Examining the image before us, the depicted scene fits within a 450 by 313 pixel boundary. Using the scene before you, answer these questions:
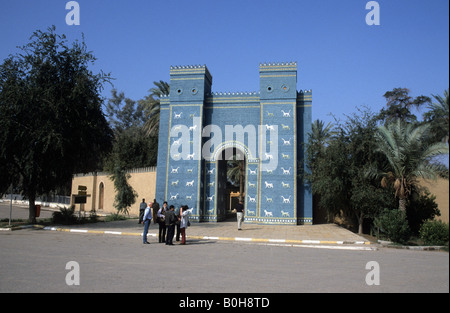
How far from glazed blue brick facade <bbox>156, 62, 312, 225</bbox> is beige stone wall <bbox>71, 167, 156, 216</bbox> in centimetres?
482

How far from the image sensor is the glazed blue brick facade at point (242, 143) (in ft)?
78.9

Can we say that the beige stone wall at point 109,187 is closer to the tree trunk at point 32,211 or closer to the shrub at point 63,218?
the shrub at point 63,218

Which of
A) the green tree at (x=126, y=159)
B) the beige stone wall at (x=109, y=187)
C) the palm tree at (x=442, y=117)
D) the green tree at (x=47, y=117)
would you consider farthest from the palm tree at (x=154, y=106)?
the palm tree at (x=442, y=117)

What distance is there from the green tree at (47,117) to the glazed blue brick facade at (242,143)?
552 cm

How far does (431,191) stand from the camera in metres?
18.9

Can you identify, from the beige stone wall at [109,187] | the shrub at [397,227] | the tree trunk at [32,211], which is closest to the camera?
the shrub at [397,227]

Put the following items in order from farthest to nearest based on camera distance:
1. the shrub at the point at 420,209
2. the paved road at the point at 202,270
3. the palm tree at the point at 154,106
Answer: the palm tree at the point at 154,106
the shrub at the point at 420,209
the paved road at the point at 202,270

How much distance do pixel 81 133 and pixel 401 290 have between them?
61.2 feet

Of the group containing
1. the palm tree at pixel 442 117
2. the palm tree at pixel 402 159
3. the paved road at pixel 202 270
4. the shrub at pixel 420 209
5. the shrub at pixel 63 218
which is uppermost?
the palm tree at pixel 402 159

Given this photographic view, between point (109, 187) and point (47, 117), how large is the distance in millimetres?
15412

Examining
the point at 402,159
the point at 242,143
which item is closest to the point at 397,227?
the point at 402,159

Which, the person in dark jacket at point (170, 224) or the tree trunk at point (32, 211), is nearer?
the person in dark jacket at point (170, 224)

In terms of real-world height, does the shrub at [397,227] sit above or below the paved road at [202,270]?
above
